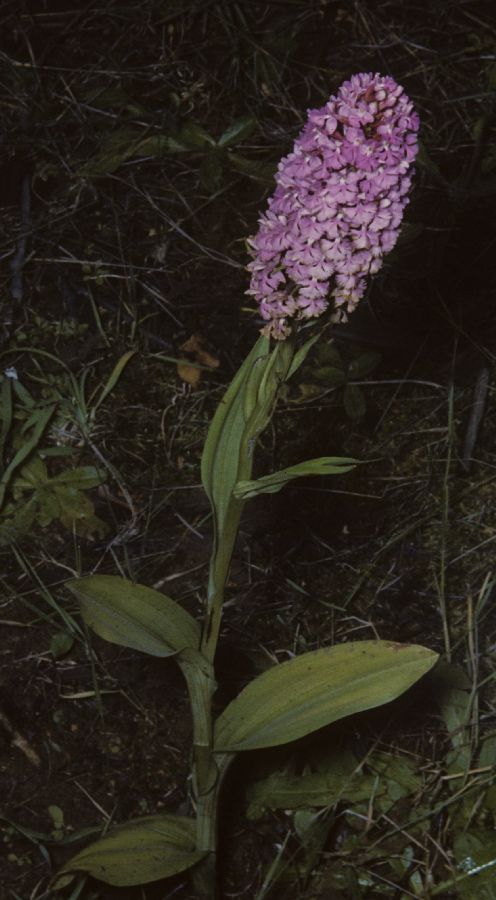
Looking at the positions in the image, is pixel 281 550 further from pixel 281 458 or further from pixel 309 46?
pixel 309 46

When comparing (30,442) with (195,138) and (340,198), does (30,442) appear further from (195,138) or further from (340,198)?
(340,198)

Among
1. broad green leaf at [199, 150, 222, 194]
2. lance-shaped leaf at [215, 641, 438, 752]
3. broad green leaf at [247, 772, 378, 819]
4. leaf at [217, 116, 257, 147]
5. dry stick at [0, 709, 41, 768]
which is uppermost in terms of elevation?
leaf at [217, 116, 257, 147]

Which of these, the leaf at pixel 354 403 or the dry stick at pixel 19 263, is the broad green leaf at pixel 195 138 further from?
the leaf at pixel 354 403

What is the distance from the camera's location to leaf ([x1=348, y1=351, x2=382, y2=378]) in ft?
11.8

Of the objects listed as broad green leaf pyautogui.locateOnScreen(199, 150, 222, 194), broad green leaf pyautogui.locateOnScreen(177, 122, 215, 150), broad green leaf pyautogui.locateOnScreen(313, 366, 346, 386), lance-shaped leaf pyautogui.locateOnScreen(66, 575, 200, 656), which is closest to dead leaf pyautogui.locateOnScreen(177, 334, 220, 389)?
broad green leaf pyautogui.locateOnScreen(313, 366, 346, 386)

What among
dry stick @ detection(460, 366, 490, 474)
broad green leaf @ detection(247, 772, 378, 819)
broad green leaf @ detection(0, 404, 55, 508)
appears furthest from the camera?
dry stick @ detection(460, 366, 490, 474)

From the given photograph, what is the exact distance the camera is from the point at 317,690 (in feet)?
7.86

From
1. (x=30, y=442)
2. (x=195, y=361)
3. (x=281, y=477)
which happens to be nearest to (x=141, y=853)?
(x=281, y=477)

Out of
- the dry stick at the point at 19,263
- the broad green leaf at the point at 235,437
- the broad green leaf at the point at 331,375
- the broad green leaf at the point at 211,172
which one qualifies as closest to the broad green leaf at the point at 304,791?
the broad green leaf at the point at 235,437

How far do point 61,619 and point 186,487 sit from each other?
0.63 metres

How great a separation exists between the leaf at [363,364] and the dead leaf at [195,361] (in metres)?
0.49

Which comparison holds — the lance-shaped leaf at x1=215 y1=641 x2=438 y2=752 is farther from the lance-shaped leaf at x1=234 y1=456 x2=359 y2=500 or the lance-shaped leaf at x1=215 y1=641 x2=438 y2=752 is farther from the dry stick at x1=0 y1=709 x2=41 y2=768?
the dry stick at x1=0 y1=709 x2=41 y2=768

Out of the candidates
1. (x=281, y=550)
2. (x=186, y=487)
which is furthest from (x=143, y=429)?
(x=281, y=550)

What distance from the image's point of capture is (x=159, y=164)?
13.6 ft
